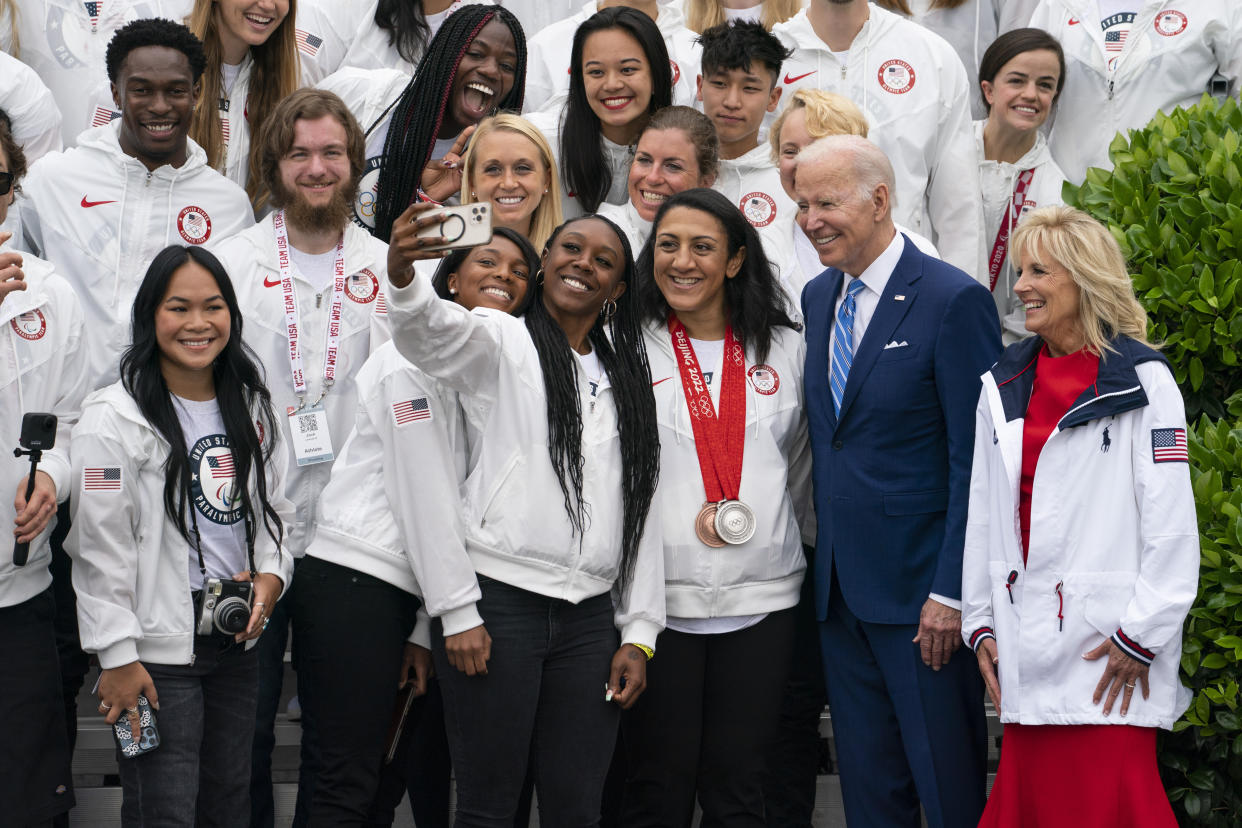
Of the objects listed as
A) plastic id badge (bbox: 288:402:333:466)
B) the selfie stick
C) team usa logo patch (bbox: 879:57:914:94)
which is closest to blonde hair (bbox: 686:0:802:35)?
team usa logo patch (bbox: 879:57:914:94)

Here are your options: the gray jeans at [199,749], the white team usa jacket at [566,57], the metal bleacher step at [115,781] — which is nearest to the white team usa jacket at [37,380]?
the gray jeans at [199,749]

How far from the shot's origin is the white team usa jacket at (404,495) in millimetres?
3945

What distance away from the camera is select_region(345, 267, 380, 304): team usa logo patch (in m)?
4.94

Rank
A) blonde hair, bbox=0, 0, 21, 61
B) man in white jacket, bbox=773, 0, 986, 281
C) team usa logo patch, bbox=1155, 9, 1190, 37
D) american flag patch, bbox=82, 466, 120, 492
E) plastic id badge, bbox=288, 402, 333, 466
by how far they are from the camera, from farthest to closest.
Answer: team usa logo patch, bbox=1155, 9, 1190, 37 → blonde hair, bbox=0, 0, 21, 61 → man in white jacket, bbox=773, 0, 986, 281 → plastic id badge, bbox=288, 402, 333, 466 → american flag patch, bbox=82, 466, 120, 492

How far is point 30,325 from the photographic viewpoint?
14.4 feet

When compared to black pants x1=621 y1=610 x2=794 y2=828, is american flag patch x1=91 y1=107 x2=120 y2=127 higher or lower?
higher

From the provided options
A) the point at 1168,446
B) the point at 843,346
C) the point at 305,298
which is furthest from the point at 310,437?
the point at 1168,446

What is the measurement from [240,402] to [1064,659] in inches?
99.5

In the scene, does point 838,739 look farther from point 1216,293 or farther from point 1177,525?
point 1216,293

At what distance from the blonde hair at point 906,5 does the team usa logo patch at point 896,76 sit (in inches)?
38.2

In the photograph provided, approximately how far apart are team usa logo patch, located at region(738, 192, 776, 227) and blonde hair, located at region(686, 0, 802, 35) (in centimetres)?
144

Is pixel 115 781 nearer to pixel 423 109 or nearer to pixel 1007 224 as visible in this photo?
pixel 423 109

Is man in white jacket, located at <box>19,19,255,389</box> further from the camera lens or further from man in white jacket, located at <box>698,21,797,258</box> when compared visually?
man in white jacket, located at <box>698,21,797,258</box>

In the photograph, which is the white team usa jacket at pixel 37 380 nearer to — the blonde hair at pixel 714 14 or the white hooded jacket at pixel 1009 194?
the blonde hair at pixel 714 14
